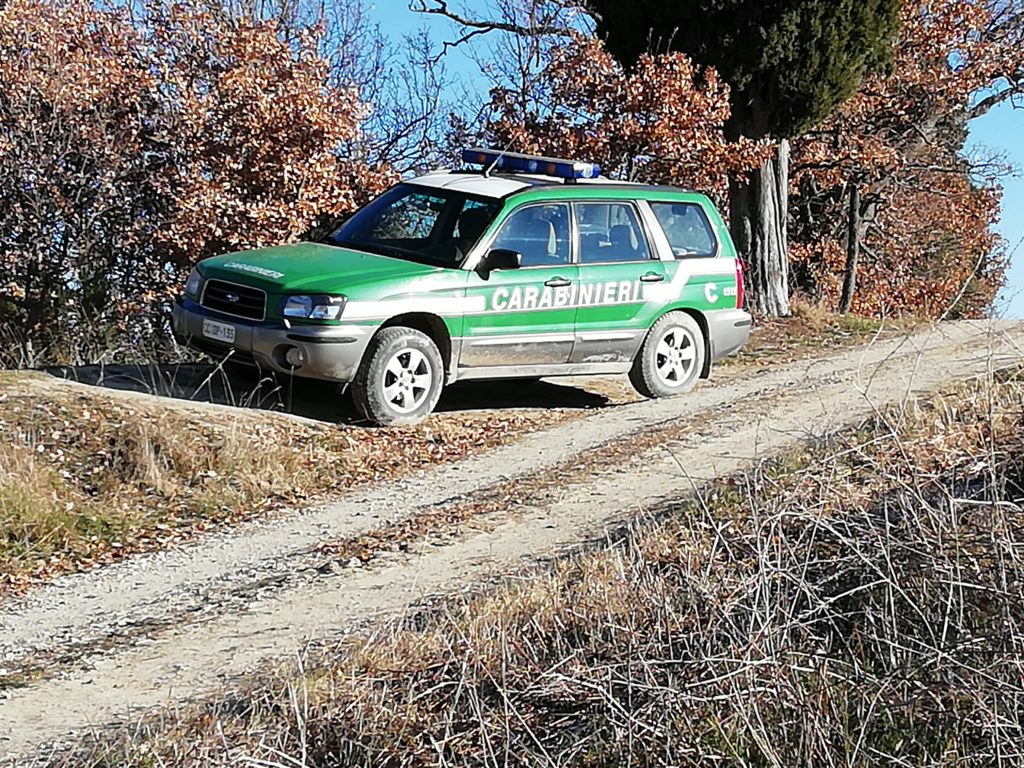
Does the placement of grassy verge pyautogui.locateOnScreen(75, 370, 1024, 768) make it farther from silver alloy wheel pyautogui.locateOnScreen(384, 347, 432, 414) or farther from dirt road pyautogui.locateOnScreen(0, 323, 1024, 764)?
silver alloy wheel pyautogui.locateOnScreen(384, 347, 432, 414)

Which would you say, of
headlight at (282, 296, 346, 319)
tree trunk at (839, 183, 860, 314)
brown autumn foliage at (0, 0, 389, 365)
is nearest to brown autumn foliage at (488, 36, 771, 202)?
brown autumn foliage at (0, 0, 389, 365)

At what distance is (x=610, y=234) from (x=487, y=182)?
3.75 ft

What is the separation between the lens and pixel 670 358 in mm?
11523

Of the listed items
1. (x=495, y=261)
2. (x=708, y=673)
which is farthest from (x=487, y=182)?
(x=708, y=673)

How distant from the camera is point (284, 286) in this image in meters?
9.45

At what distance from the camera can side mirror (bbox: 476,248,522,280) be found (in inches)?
399

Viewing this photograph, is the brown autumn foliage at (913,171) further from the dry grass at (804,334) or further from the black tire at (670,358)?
the black tire at (670,358)

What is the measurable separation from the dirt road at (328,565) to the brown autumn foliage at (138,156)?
638 cm

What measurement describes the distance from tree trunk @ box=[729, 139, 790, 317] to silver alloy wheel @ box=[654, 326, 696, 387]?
6.66 meters

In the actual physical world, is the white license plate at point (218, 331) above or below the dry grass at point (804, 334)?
above

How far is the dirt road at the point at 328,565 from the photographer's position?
18.0ft

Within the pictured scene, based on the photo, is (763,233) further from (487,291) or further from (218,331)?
(218,331)

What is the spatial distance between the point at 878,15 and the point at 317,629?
14.0 meters

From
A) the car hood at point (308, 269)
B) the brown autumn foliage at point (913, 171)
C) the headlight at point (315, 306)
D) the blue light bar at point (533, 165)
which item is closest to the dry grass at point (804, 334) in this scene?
the brown autumn foliage at point (913, 171)
